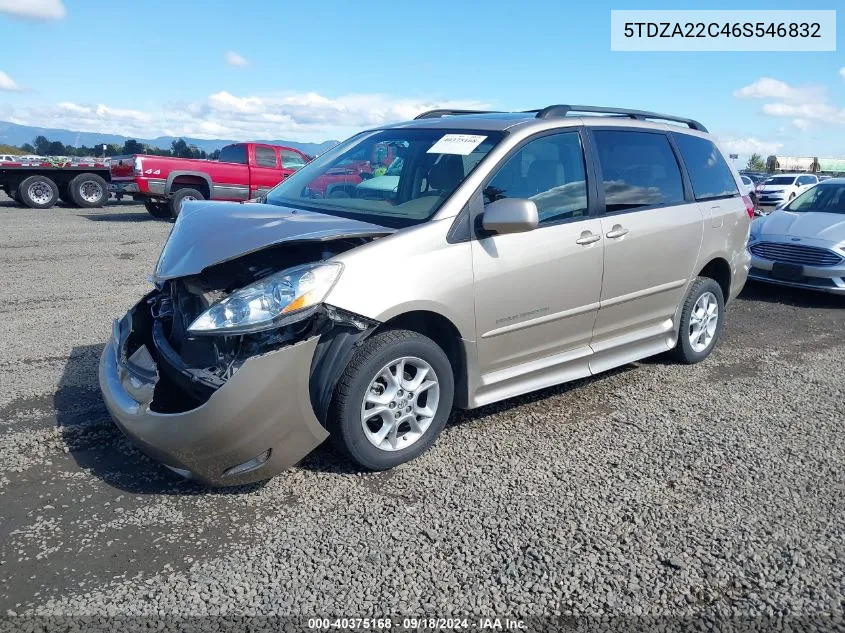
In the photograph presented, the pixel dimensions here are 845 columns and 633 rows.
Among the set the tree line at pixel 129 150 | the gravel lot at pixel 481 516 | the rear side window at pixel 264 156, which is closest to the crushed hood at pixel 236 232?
the gravel lot at pixel 481 516

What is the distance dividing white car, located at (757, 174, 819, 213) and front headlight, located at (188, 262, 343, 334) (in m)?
26.5

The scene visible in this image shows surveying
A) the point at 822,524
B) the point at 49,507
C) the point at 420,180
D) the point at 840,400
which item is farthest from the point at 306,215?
the point at 840,400

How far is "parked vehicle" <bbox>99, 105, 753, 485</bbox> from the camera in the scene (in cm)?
317

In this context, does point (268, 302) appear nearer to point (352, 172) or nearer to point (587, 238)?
point (352, 172)

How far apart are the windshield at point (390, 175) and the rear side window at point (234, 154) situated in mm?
12072

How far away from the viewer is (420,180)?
4129mm

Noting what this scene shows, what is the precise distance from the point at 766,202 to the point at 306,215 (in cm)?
2798

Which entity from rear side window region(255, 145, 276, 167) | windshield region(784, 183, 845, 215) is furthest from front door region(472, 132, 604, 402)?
rear side window region(255, 145, 276, 167)

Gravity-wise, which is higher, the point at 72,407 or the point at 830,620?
the point at 72,407

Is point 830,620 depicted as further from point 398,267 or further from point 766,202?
point 766,202

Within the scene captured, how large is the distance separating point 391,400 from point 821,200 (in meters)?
8.15

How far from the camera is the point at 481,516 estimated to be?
3.20m

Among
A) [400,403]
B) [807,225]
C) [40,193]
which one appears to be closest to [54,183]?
[40,193]

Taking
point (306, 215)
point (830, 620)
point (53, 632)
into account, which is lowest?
point (830, 620)
